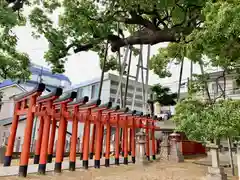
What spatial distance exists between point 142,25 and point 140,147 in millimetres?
6277

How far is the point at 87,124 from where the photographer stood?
28.1 ft

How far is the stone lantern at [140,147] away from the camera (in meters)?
11.3

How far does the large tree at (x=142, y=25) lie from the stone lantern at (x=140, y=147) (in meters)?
4.83

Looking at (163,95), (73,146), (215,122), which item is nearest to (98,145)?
(73,146)

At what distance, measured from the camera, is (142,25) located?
9.70m

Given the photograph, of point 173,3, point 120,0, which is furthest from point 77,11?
point 173,3

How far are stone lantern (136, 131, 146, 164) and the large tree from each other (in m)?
4.83

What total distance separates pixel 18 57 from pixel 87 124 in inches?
138

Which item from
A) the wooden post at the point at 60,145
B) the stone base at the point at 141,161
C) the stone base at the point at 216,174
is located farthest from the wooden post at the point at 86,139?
the stone base at the point at 216,174

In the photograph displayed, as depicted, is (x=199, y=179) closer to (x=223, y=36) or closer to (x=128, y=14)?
(x=223, y=36)

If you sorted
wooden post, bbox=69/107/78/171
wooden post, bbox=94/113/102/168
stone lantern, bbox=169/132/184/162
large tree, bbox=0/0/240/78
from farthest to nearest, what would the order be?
1. stone lantern, bbox=169/132/184/162
2. wooden post, bbox=94/113/102/168
3. wooden post, bbox=69/107/78/171
4. large tree, bbox=0/0/240/78

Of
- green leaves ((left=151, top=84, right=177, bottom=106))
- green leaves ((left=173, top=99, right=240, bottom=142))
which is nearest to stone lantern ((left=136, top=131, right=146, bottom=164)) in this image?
A: green leaves ((left=173, top=99, right=240, bottom=142))

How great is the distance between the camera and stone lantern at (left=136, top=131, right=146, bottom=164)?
1130 centimetres

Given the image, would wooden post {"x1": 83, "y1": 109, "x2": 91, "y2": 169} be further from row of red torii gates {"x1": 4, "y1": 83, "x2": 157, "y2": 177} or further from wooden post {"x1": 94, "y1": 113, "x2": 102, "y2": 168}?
wooden post {"x1": 94, "y1": 113, "x2": 102, "y2": 168}
